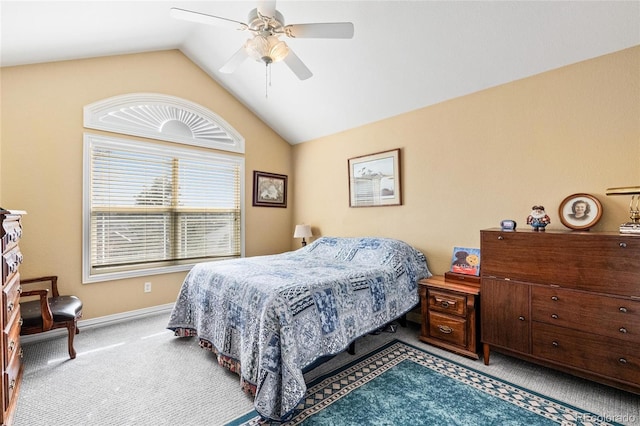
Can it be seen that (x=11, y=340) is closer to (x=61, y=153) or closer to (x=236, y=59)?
(x=61, y=153)

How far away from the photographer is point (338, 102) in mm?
3680

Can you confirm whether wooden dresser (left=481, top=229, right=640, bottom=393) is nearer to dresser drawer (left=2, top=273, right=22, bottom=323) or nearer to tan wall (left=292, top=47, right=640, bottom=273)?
tan wall (left=292, top=47, right=640, bottom=273)

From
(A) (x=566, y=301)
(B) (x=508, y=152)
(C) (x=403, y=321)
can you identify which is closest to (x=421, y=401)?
(A) (x=566, y=301)

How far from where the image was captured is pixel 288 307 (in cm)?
186

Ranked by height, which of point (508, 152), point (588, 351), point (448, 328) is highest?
point (508, 152)

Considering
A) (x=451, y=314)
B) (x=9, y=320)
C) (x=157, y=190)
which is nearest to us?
(x=9, y=320)

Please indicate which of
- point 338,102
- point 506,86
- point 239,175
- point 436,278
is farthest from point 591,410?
point 239,175

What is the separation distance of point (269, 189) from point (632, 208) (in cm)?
414

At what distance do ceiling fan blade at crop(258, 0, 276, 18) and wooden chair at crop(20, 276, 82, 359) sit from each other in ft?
9.33

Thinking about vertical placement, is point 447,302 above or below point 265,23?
below

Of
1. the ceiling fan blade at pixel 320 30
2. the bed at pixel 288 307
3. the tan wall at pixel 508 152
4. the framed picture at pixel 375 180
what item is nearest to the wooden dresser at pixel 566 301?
the tan wall at pixel 508 152

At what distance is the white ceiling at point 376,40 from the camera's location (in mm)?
2133

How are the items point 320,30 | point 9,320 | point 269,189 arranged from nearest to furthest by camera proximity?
1. point 9,320
2. point 320,30
3. point 269,189

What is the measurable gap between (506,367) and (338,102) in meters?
3.33
